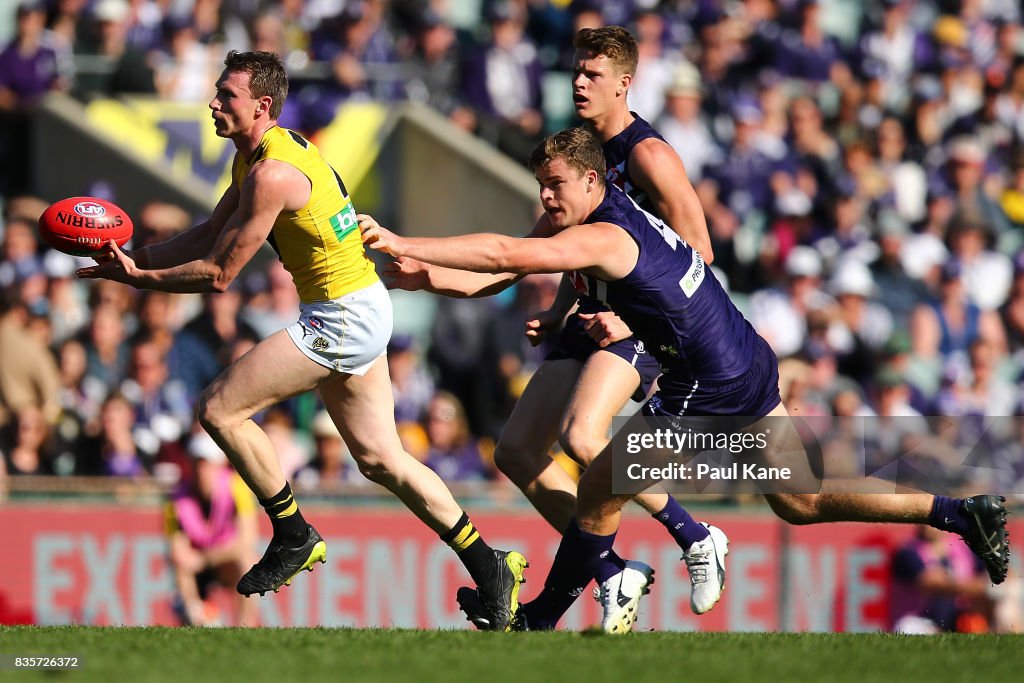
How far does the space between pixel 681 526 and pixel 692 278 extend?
1.20 m

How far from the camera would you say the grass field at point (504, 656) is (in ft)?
19.2

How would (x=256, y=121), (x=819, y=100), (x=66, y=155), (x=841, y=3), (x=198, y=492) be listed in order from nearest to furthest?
1. (x=256, y=121)
2. (x=198, y=492)
3. (x=66, y=155)
4. (x=819, y=100)
5. (x=841, y=3)

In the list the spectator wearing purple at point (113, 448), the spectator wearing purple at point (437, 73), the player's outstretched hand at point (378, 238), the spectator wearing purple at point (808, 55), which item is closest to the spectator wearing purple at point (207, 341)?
the spectator wearing purple at point (113, 448)

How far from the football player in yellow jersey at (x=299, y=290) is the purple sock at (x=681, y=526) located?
39.9 inches

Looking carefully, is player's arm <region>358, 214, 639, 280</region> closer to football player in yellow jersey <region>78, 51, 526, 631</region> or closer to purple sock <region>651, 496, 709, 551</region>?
football player in yellow jersey <region>78, 51, 526, 631</region>

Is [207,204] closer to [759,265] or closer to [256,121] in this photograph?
[759,265]

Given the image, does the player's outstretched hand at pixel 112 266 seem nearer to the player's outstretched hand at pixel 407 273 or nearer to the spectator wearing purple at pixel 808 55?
the player's outstretched hand at pixel 407 273

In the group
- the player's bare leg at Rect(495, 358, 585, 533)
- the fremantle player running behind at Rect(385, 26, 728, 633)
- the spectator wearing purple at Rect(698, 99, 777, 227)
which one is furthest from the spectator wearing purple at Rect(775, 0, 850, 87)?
the player's bare leg at Rect(495, 358, 585, 533)

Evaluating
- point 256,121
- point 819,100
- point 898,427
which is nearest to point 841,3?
point 819,100

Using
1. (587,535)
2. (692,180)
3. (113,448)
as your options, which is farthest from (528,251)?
(692,180)

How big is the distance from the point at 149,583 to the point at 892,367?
5907 millimetres

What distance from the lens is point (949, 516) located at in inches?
289

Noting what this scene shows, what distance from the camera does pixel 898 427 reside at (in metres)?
10.9

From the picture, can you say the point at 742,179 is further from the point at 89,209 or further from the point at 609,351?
the point at 89,209
